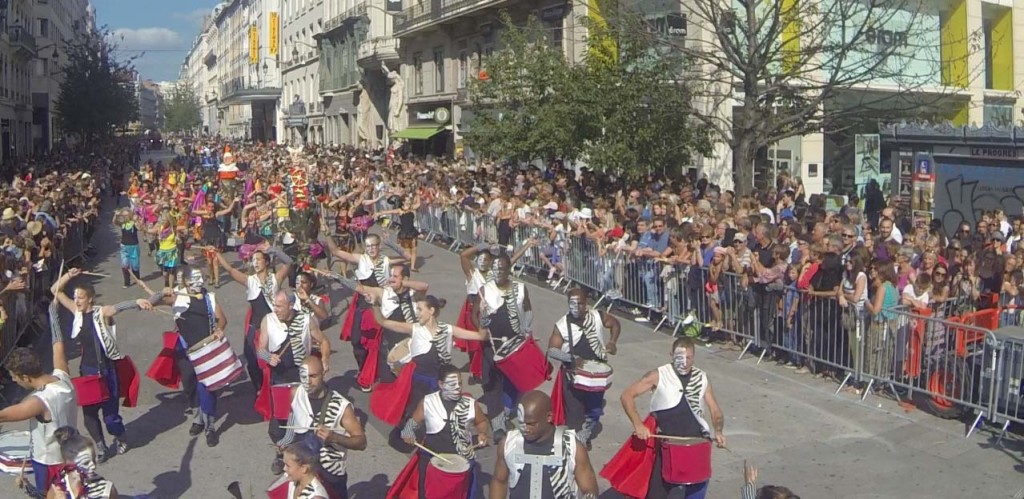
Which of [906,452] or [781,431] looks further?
[781,431]

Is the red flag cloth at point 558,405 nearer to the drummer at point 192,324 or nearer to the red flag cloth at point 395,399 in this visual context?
the red flag cloth at point 395,399

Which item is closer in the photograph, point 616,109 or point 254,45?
point 616,109

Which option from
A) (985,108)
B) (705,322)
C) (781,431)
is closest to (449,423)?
(781,431)

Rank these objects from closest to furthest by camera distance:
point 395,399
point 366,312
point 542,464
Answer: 1. point 542,464
2. point 395,399
3. point 366,312

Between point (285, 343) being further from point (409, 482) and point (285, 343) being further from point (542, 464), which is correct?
point (542, 464)

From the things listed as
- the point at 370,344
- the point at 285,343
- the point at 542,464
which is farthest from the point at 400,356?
the point at 542,464

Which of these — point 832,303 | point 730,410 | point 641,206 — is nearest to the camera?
point 730,410

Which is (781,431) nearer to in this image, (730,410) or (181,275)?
(730,410)

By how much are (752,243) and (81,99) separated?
49.8 metres

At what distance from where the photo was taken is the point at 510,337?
29.1 ft

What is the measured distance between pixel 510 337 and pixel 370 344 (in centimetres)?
178

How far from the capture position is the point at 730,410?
9.97m

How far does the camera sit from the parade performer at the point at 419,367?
783cm

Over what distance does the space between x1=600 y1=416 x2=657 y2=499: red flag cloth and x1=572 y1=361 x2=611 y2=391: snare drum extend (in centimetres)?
141
